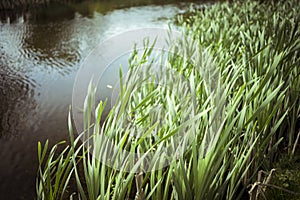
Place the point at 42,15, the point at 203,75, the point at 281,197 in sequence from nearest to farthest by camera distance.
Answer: the point at 281,197 → the point at 203,75 → the point at 42,15

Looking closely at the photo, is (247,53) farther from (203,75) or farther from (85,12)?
(85,12)

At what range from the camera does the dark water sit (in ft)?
5.23

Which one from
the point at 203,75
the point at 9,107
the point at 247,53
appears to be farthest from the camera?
the point at 9,107

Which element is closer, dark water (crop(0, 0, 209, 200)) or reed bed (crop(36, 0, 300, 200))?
reed bed (crop(36, 0, 300, 200))

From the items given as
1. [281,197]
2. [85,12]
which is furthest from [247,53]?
[85,12]

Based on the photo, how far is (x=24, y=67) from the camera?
115 inches

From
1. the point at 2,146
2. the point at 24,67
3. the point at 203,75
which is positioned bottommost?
the point at 2,146

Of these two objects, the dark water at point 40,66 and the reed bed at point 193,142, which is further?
the dark water at point 40,66

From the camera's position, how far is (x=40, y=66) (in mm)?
2965

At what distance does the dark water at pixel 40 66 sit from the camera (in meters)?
1.59

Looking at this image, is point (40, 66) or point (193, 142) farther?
point (40, 66)

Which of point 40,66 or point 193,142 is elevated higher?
point 193,142

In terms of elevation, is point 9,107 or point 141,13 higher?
point 141,13

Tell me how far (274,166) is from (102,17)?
4.57 m
